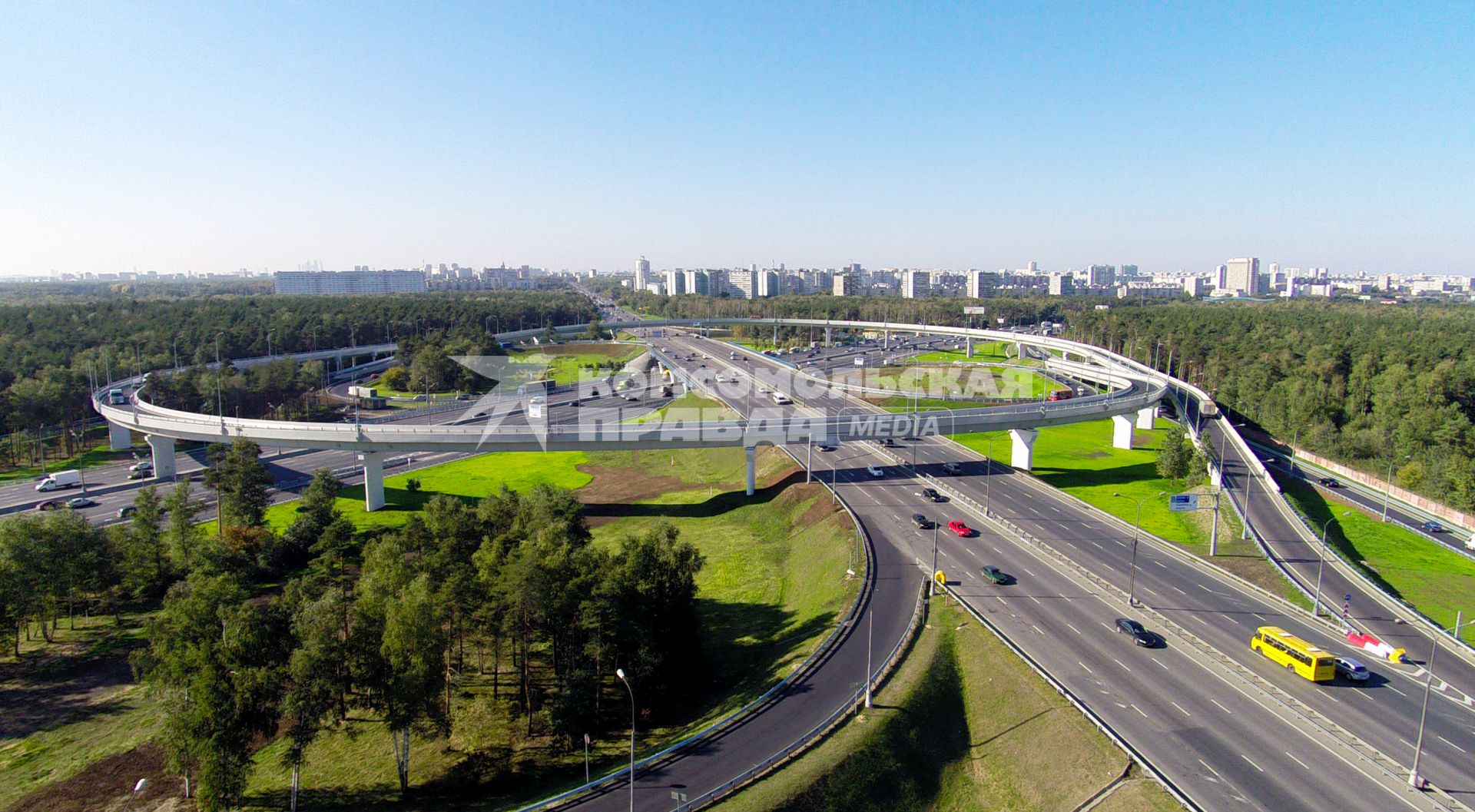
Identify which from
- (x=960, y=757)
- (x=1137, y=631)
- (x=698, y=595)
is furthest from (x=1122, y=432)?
(x=960, y=757)

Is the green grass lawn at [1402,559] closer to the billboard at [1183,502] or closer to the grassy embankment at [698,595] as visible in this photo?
the billboard at [1183,502]

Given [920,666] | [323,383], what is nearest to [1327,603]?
[920,666]

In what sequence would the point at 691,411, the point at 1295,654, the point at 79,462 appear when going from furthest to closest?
the point at 691,411, the point at 79,462, the point at 1295,654

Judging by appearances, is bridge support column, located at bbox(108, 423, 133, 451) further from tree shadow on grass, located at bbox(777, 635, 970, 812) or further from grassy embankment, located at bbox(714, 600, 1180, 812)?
tree shadow on grass, located at bbox(777, 635, 970, 812)

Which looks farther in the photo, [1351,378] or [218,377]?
[1351,378]

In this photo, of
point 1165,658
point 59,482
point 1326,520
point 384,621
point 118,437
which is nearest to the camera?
point 384,621

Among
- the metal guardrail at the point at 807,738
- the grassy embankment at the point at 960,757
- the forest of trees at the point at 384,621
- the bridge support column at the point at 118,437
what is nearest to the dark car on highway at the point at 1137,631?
the grassy embankment at the point at 960,757

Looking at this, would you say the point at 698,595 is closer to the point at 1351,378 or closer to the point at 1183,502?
the point at 1183,502

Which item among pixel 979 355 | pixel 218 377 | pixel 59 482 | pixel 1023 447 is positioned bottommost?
pixel 59 482
